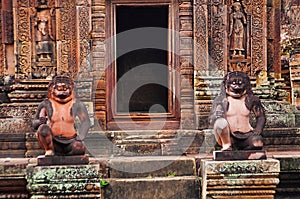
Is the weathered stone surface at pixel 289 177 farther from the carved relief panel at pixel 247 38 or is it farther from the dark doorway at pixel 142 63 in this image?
the dark doorway at pixel 142 63

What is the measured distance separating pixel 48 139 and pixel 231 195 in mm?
2265

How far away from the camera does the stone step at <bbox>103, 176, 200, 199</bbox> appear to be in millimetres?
7547

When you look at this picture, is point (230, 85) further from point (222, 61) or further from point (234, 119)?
point (222, 61)

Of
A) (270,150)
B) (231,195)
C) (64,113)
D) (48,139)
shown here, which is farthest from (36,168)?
(270,150)

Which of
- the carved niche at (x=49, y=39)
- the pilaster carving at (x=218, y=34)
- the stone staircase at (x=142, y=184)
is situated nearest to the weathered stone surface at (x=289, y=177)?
the stone staircase at (x=142, y=184)

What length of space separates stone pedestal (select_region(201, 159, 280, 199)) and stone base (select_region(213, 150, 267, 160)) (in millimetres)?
100

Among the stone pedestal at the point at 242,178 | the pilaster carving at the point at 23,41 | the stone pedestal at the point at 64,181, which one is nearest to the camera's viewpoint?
the stone pedestal at the point at 64,181

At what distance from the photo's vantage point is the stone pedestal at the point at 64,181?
275 inches

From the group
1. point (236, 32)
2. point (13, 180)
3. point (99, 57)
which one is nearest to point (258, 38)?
point (236, 32)

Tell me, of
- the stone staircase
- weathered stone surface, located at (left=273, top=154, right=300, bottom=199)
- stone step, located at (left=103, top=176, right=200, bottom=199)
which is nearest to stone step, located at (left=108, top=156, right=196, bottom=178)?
the stone staircase

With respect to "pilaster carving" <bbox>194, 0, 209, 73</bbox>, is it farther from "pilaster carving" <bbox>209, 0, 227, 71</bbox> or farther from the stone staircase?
the stone staircase

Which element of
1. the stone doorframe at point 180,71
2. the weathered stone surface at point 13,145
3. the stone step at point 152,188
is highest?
the stone doorframe at point 180,71

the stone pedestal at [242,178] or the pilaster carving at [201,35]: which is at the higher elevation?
the pilaster carving at [201,35]

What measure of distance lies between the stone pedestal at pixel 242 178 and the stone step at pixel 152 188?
462mm
